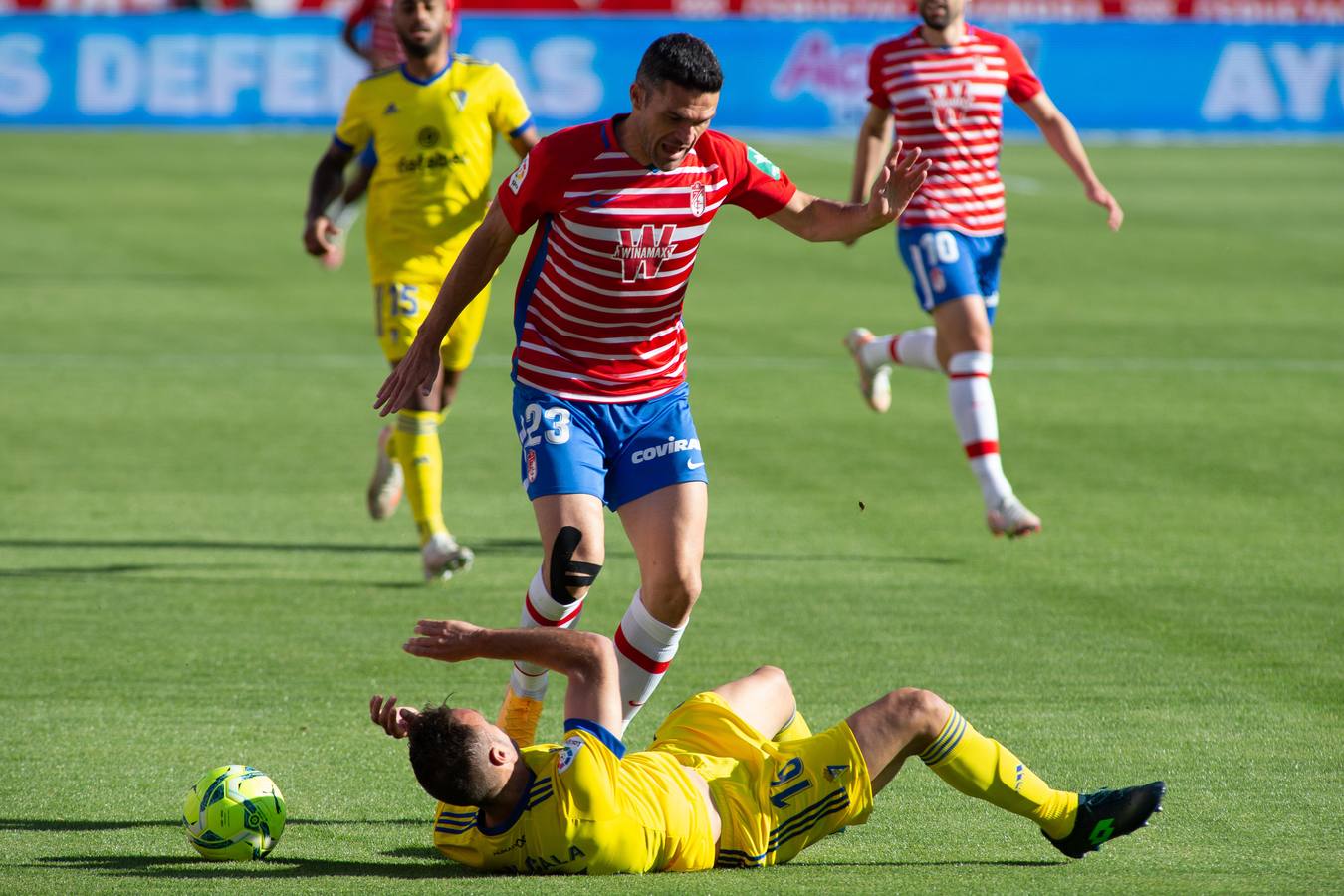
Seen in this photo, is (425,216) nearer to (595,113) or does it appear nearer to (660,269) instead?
(660,269)

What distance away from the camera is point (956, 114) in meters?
9.62

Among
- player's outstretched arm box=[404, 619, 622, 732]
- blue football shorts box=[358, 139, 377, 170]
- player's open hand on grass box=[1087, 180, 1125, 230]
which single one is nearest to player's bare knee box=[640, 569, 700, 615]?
player's outstretched arm box=[404, 619, 622, 732]

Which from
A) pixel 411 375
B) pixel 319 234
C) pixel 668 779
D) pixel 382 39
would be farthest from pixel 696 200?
pixel 382 39

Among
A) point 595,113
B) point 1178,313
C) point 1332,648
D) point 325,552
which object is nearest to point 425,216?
point 325,552

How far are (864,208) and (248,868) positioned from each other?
2.76m

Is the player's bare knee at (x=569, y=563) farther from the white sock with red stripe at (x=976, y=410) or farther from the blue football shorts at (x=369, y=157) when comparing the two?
the blue football shorts at (x=369, y=157)

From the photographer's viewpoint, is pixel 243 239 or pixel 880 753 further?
pixel 243 239

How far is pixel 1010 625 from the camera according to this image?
7957 millimetres

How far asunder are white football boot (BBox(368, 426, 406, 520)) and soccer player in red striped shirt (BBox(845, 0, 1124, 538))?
270cm

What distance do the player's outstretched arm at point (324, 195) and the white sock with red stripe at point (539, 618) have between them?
133 inches

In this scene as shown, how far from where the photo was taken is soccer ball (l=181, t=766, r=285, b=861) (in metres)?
5.18

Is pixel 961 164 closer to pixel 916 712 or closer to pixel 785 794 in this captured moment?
pixel 916 712

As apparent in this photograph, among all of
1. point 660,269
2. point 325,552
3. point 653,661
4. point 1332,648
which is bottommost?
point 325,552

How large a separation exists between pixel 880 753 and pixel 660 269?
1.73m
